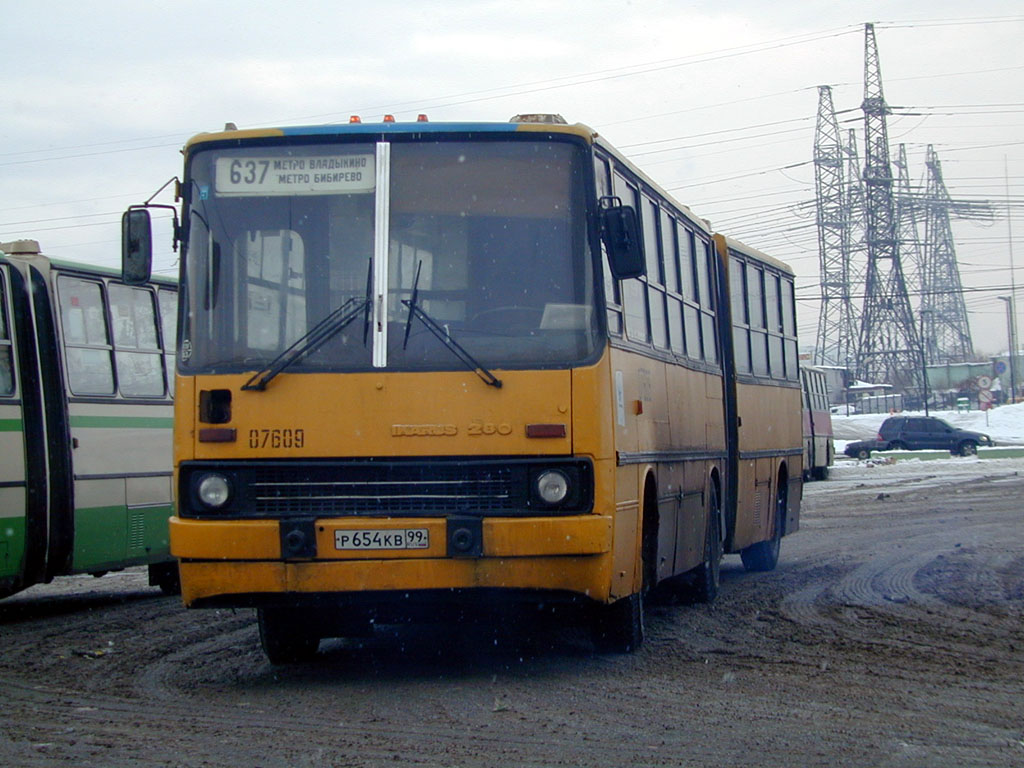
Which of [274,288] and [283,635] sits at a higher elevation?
[274,288]

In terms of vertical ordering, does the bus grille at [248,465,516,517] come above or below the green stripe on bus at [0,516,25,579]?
above

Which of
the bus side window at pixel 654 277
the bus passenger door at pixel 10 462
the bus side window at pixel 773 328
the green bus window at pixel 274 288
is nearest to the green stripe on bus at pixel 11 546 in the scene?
the bus passenger door at pixel 10 462

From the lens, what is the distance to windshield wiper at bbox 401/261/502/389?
7934 millimetres

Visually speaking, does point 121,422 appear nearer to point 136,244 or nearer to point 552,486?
point 136,244

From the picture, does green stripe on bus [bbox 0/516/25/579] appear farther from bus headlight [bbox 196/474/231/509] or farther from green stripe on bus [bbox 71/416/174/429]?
bus headlight [bbox 196/474/231/509]

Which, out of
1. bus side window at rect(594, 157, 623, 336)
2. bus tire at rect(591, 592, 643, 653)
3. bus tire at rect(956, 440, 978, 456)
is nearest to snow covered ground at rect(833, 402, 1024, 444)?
bus tire at rect(956, 440, 978, 456)

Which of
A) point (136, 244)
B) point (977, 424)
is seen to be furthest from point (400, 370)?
point (977, 424)

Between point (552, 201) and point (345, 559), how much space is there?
225 centimetres

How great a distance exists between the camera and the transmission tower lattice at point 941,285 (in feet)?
398

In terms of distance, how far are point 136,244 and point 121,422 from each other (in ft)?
17.2

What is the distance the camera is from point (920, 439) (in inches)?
2285

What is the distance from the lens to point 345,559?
25.9 feet

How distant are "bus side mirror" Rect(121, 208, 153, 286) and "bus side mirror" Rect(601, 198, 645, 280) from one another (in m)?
2.55

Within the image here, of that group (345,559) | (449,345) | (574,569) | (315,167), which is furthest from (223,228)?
(574,569)
